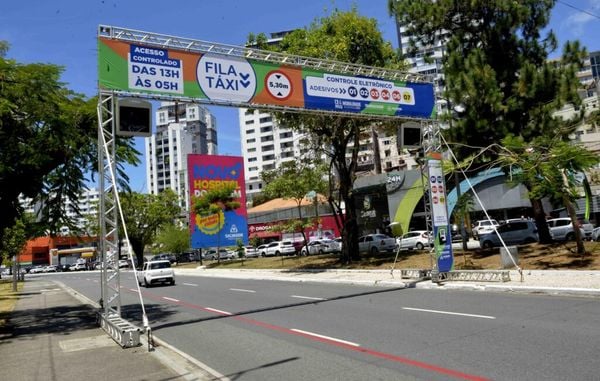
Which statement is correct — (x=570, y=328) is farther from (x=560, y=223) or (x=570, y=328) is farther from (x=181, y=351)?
(x=560, y=223)

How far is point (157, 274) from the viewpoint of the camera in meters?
29.0

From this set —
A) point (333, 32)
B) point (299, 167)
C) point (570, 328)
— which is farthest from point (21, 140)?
point (299, 167)

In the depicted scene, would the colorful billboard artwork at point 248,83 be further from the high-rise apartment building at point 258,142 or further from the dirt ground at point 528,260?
the high-rise apartment building at point 258,142

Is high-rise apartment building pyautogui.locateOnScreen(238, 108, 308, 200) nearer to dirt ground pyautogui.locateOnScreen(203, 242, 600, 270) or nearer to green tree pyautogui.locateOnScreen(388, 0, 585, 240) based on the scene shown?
dirt ground pyautogui.locateOnScreen(203, 242, 600, 270)

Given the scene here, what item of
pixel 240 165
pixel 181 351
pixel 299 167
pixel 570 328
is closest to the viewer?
pixel 570 328

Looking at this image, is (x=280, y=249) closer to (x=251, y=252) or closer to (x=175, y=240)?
(x=251, y=252)

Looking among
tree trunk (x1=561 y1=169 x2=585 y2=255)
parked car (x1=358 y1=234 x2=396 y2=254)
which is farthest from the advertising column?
parked car (x1=358 y1=234 x2=396 y2=254)

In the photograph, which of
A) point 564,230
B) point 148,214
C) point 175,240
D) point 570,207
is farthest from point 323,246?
point 570,207

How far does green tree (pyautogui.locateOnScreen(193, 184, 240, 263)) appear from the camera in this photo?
4697 cm

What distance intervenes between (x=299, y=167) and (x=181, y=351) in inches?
1066

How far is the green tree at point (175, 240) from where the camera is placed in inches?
2596

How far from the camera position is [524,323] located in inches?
383

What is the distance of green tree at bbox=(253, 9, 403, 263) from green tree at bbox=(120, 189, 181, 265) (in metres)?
41.1

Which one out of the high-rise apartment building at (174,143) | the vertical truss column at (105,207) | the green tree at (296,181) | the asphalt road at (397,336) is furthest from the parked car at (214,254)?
the high-rise apartment building at (174,143)
